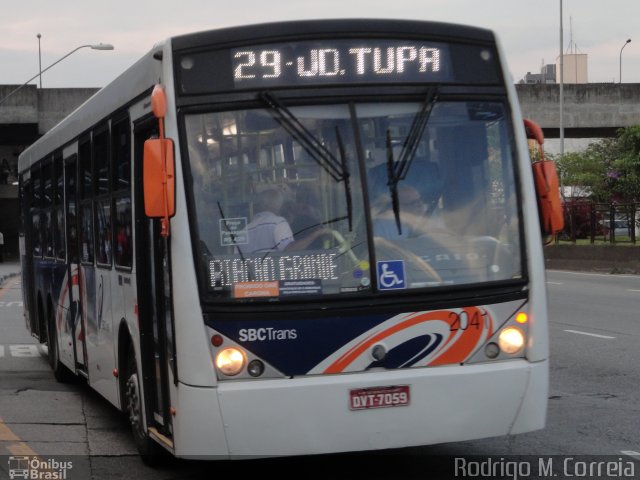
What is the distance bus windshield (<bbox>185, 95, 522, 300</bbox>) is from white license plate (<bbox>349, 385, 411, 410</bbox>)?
0.57 metres

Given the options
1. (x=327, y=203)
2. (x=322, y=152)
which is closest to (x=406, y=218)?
(x=327, y=203)

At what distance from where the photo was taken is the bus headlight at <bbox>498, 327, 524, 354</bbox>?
7.16m


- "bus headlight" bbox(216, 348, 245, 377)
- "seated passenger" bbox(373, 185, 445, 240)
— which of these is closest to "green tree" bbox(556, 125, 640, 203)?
"seated passenger" bbox(373, 185, 445, 240)

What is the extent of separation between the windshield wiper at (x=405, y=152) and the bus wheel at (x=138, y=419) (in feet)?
8.25

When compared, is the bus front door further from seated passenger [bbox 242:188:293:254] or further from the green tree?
the green tree

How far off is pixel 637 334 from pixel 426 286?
967cm

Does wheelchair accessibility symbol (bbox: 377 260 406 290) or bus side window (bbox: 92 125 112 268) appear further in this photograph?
bus side window (bbox: 92 125 112 268)

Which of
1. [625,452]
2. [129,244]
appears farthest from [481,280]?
[129,244]

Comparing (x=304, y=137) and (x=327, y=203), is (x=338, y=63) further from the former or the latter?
(x=327, y=203)

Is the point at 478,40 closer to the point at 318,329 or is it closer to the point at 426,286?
the point at 426,286

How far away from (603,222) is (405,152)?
29229 millimetres

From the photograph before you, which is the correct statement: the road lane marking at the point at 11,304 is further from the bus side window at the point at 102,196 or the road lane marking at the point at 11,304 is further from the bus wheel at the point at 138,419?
the bus wheel at the point at 138,419

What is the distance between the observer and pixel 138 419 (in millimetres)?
8578

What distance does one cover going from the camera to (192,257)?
695cm
